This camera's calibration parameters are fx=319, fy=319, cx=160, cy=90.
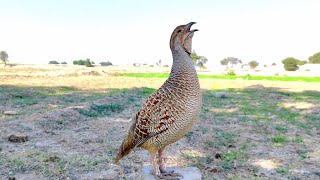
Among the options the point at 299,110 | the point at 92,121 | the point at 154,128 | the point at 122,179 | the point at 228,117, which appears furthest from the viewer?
the point at 299,110

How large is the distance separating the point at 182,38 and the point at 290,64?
339ft

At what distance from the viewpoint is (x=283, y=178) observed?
268 inches

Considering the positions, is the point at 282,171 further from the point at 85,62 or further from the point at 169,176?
the point at 85,62

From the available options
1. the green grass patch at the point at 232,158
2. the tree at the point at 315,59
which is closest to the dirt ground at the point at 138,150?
the green grass patch at the point at 232,158

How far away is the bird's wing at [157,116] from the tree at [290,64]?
98.2 meters

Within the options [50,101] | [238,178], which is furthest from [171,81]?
[50,101]

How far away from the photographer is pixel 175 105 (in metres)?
4.43

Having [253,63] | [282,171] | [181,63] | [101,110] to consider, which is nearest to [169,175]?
[181,63]

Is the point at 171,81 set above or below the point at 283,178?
above

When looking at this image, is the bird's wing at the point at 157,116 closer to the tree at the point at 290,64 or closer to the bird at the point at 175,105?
the bird at the point at 175,105

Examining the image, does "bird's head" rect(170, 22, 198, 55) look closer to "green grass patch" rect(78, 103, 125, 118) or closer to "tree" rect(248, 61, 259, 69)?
"green grass patch" rect(78, 103, 125, 118)

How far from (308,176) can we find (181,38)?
4500mm

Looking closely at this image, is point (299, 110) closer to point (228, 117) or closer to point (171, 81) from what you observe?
point (228, 117)

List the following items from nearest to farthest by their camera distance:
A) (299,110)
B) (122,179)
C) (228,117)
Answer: (122,179)
(228,117)
(299,110)
